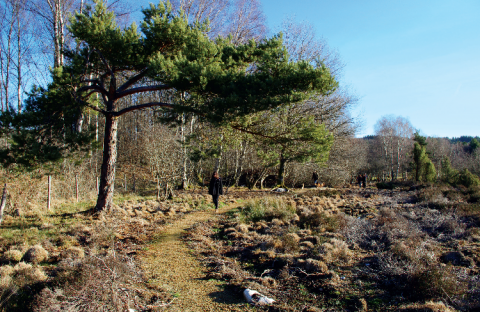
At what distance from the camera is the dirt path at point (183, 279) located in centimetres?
399

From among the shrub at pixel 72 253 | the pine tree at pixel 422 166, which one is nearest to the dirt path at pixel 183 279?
the shrub at pixel 72 253

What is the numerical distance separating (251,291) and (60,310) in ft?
8.01

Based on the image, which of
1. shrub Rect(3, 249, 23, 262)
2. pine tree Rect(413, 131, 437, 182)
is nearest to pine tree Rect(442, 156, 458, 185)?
pine tree Rect(413, 131, 437, 182)

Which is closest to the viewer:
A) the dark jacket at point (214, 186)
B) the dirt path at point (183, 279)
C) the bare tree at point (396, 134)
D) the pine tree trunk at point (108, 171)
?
the dirt path at point (183, 279)

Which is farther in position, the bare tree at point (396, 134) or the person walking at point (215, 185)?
the bare tree at point (396, 134)

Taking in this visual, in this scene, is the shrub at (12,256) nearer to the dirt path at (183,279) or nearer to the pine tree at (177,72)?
the dirt path at (183,279)

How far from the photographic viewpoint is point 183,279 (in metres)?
4.86

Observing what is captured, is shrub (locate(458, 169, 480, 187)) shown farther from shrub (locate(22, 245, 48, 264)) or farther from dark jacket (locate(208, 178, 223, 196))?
shrub (locate(22, 245, 48, 264))

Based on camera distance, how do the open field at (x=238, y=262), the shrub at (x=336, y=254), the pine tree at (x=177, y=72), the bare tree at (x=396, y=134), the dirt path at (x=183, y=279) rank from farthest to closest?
the bare tree at (x=396, y=134) → the pine tree at (x=177, y=72) → the shrub at (x=336, y=254) → the dirt path at (x=183, y=279) → the open field at (x=238, y=262)

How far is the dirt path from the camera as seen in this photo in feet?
13.1

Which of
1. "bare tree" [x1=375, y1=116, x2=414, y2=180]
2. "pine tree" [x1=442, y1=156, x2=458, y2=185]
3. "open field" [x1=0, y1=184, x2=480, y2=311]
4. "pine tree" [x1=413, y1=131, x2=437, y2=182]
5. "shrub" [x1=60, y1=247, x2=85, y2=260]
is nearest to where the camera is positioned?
"open field" [x1=0, y1=184, x2=480, y2=311]

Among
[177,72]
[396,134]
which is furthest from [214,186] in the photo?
[396,134]

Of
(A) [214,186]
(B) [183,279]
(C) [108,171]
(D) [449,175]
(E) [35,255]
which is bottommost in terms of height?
(B) [183,279]

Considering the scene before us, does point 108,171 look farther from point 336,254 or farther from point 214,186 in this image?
A: point 336,254
